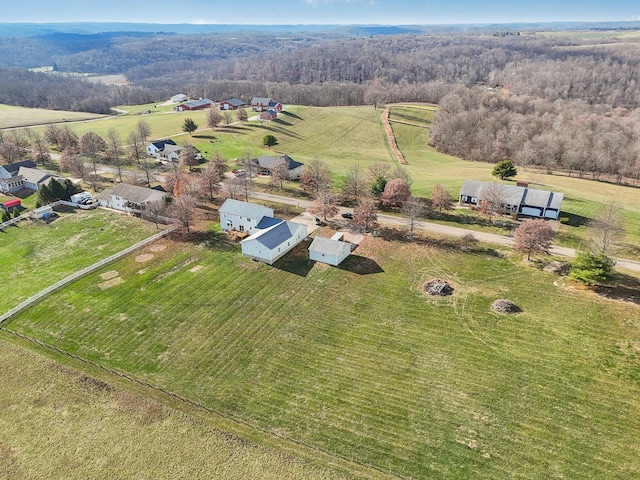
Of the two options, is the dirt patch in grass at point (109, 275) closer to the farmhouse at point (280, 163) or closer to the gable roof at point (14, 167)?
the farmhouse at point (280, 163)

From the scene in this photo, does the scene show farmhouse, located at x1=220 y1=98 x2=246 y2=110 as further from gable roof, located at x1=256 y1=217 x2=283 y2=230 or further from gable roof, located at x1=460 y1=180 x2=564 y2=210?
gable roof, located at x1=460 y1=180 x2=564 y2=210

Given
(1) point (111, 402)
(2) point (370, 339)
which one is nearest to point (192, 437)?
(1) point (111, 402)

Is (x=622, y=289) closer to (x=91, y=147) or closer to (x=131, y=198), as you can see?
(x=131, y=198)

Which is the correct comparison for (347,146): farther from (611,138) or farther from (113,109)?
(113,109)

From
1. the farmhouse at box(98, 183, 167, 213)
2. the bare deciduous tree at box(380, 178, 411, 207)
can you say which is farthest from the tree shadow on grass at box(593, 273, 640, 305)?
the farmhouse at box(98, 183, 167, 213)

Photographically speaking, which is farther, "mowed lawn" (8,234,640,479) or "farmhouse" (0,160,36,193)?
"farmhouse" (0,160,36,193)
